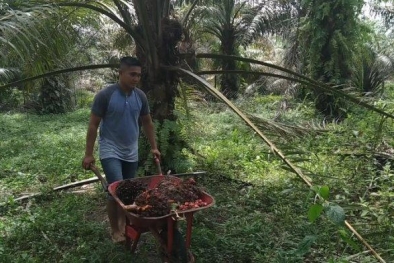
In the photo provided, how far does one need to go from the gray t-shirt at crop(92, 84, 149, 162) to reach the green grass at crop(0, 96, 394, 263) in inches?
34.7

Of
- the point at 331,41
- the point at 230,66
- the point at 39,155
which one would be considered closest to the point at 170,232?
the point at 39,155

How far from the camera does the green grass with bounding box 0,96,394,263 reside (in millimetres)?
3898

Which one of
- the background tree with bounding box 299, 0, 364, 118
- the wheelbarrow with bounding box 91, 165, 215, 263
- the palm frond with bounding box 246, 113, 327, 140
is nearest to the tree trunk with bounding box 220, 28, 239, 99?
the background tree with bounding box 299, 0, 364, 118

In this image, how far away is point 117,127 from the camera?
4.11 meters

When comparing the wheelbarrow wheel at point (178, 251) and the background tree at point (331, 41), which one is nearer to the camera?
the wheelbarrow wheel at point (178, 251)

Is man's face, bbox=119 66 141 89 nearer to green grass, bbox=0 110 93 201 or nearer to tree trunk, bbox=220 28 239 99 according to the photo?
green grass, bbox=0 110 93 201

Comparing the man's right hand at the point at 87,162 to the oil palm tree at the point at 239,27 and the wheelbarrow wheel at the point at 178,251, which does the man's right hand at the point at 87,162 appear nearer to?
the wheelbarrow wheel at the point at 178,251

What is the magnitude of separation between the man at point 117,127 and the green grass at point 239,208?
0.63m

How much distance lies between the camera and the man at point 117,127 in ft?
13.1

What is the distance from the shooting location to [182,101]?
6.30 m

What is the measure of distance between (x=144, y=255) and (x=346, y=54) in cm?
768

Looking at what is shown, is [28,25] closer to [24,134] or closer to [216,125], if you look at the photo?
[216,125]

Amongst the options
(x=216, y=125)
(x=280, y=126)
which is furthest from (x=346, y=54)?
(x=280, y=126)

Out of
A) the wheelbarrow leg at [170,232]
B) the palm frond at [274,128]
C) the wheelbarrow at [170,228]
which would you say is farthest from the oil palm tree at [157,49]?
the wheelbarrow leg at [170,232]
